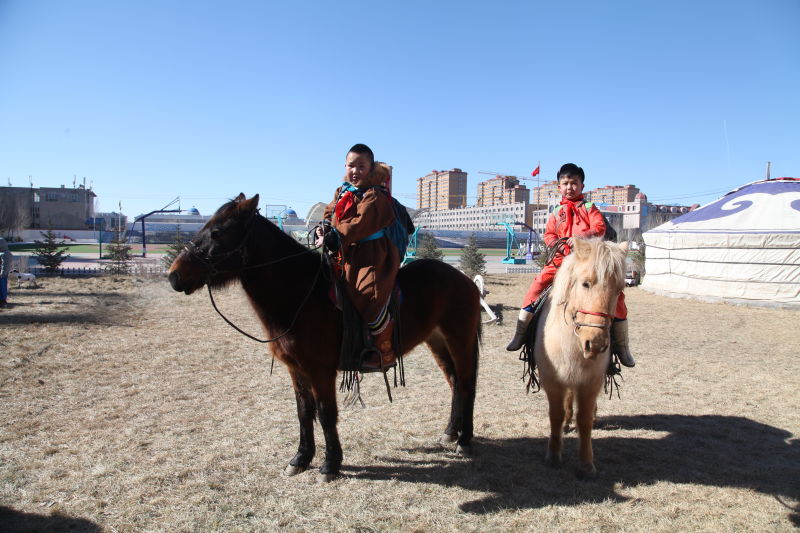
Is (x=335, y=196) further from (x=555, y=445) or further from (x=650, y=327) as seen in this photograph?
(x=650, y=327)

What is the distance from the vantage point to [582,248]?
10.2ft

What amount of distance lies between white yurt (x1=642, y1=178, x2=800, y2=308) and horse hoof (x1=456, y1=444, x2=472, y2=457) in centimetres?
1328

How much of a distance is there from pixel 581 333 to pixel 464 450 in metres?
1.54

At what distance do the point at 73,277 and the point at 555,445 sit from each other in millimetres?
18552

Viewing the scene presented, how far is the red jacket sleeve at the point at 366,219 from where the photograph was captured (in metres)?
3.07

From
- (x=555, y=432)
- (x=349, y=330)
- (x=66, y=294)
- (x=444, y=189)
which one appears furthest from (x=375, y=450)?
(x=444, y=189)

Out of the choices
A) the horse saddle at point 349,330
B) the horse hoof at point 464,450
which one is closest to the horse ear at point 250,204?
the horse saddle at point 349,330

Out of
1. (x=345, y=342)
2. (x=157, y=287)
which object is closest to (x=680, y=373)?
(x=345, y=342)

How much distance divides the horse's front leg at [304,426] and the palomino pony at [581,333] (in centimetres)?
190

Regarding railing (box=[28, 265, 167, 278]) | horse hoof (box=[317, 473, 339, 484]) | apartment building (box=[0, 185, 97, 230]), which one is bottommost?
horse hoof (box=[317, 473, 339, 484])

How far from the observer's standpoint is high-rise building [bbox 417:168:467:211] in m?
113

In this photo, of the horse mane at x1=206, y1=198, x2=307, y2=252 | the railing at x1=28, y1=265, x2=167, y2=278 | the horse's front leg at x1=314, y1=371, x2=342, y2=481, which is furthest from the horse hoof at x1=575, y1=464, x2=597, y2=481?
the railing at x1=28, y1=265, x2=167, y2=278

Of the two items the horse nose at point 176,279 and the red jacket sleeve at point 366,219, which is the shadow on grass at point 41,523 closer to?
the horse nose at point 176,279

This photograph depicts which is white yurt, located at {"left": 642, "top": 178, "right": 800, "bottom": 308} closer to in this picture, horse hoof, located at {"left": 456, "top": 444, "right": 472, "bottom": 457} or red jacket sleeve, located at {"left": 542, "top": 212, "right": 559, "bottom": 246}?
red jacket sleeve, located at {"left": 542, "top": 212, "right": 559, "bottom": 246}
